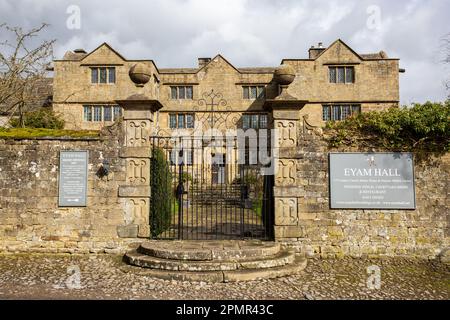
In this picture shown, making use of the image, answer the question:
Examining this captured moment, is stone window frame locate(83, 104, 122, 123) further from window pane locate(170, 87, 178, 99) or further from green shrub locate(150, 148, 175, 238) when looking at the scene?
green shrub locate(150, 148, 175, 238)

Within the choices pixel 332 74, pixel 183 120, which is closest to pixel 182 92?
pixel 183 120

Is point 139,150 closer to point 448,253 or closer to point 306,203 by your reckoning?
point 306,203

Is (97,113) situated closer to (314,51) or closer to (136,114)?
(314,51)

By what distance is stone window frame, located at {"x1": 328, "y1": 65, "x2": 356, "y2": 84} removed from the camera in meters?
26.5

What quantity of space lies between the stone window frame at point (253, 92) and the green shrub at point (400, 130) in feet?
67.6

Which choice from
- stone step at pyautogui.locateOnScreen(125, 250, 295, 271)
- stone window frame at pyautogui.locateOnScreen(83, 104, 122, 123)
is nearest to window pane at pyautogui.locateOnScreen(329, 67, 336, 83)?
stone window frame at pyautogui.locateOnScreen(83, 104, 122, 123)

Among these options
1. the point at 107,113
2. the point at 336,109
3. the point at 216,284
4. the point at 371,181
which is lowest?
the point at 216,284

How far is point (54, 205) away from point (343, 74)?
2394 centimetres

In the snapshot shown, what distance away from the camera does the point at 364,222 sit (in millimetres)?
7426

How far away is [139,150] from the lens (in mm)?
7656

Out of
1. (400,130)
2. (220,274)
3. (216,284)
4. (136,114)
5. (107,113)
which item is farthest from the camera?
(107,113)

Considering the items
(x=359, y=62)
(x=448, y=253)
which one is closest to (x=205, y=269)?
(x=448, y=253)

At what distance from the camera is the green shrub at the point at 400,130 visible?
7.23 meters

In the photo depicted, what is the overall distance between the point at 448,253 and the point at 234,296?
15.9 feet
